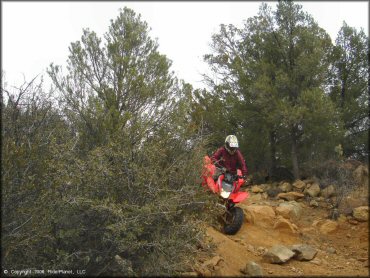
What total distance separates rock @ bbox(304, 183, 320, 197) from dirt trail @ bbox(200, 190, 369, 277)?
1175mm

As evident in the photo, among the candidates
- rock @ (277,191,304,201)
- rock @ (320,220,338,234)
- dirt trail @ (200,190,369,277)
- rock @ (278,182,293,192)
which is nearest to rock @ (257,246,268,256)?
dirt trail @ (200,190,369,277)

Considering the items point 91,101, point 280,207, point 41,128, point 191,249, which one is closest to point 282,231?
point 280,207

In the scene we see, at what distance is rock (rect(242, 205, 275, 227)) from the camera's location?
7.66 m

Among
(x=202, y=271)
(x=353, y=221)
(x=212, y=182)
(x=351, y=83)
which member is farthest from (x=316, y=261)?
(x=351, y=83)

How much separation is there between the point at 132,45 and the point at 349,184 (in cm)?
823

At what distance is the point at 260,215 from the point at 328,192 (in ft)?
10.5

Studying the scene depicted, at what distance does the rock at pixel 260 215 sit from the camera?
7.66 m

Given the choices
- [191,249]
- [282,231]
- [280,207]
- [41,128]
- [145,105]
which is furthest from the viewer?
[145,105]

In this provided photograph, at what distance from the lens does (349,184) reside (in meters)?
9.34

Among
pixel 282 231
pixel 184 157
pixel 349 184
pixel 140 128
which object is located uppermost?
pixel 140 128

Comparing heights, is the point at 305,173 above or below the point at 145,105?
below

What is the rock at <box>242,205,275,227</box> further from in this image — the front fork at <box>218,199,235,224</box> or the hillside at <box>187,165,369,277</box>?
the front fork at <box>218,199,235,224</box>

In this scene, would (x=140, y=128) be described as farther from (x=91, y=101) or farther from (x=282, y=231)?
(x=91, y=101)

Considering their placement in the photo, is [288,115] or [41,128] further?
[288,115]
